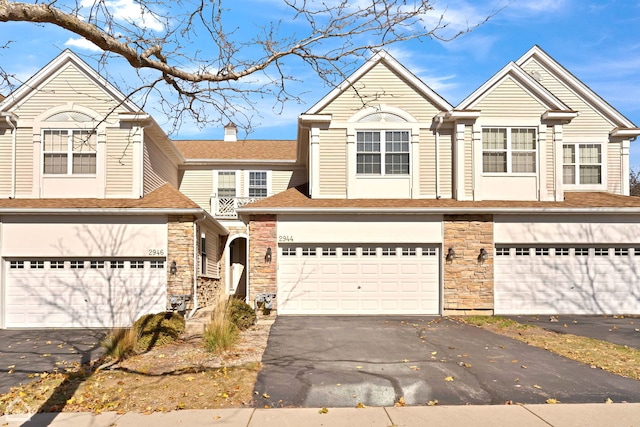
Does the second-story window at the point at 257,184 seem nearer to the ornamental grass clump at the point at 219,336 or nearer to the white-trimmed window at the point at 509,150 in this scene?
the white-trimmed window at the point at 509,150

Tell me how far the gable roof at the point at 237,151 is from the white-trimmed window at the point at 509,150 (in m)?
9.41

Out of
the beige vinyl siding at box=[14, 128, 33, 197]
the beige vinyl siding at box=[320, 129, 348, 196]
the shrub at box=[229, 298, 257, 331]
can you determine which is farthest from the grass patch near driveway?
the beige vinyl siding at box=[14, 128, 33, 197]

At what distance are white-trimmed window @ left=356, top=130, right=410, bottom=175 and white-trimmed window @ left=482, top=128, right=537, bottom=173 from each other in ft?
8.93

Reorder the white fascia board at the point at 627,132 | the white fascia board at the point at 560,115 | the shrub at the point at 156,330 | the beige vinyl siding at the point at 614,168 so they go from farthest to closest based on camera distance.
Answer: the beige vinyl siding at the point at 614,168 → the white fascia board at the point at 627,132 → the white fascia board at the point at 560,115 → the shrub at the point at 156,330

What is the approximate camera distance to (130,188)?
16.8 meters

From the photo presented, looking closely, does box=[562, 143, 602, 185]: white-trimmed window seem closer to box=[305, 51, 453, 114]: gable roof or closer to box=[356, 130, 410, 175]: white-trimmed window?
box=[305, 51, 453, 114]: gable roof

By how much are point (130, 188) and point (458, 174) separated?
1075 cm

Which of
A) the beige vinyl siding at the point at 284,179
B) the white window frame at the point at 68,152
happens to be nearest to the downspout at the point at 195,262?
the white window frame at the point at 68,152

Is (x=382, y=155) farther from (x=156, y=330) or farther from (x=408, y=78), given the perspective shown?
(x=156, y=330)

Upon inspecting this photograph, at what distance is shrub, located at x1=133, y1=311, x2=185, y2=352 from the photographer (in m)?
11.0

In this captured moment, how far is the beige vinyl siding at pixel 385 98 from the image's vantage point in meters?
17.7

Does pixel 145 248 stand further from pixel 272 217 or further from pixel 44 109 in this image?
pixel 44 109

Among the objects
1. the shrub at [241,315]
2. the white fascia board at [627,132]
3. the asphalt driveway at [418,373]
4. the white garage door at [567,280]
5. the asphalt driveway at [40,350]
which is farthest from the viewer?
the white fascia board at [627,132]

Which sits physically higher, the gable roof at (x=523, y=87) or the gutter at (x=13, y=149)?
the gable roof at (x=523, y=87)
